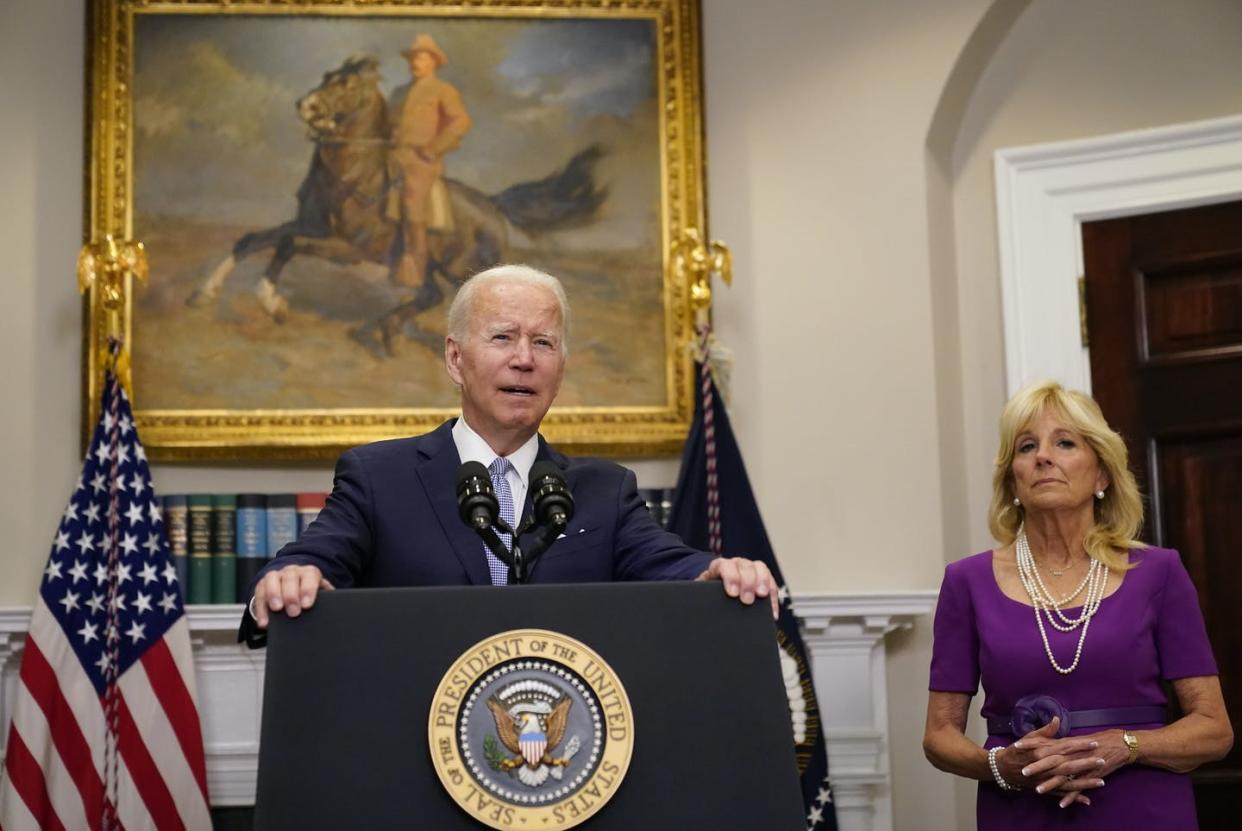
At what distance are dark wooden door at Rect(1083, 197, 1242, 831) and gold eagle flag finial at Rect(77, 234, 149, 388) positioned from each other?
319cm

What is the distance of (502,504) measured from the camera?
2521mm

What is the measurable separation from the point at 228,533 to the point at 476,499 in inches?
117

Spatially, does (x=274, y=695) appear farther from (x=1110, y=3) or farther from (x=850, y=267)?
(x=1110, y=3)

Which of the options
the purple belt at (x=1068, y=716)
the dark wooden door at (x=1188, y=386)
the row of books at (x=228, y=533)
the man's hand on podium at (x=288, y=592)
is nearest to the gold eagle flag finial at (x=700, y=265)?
the dark wooden door at (x=1188, y=386)

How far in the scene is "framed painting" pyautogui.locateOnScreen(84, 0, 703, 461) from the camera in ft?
16.6

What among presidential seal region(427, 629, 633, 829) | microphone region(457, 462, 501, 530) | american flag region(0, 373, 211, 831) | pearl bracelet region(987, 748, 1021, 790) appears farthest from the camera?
american flag region(0, 373, 211, 831)

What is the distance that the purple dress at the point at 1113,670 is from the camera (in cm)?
304

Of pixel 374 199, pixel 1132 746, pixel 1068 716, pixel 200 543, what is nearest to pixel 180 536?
pixel 200 543

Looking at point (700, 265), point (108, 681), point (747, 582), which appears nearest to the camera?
point (747, 582)

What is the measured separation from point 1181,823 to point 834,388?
2.32 metres

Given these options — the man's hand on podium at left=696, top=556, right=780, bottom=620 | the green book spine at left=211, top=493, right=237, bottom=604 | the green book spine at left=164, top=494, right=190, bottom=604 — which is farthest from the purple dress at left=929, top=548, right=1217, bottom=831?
the green book spine at left=164, top=494, right=190, bottom=604

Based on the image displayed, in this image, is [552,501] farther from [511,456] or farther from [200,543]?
[200,543]

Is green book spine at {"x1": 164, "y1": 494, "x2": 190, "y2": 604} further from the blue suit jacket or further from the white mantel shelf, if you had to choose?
the blue suit jacket

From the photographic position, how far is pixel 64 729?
454 centimetres
